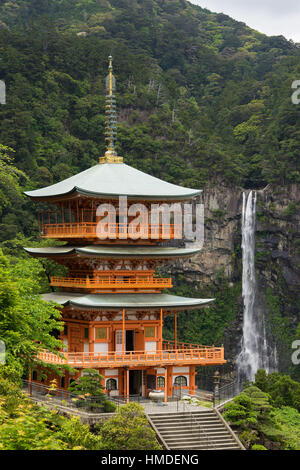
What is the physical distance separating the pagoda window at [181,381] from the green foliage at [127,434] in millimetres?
6137

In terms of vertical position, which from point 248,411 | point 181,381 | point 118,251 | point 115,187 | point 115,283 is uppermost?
point 115,187

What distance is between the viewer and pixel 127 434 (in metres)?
24.0

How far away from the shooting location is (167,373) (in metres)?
30.3

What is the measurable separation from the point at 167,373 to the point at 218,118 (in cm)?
5859

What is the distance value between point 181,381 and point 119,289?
170 inches

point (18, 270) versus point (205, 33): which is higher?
point (205, 33)

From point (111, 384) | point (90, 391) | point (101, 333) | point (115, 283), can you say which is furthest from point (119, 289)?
point (90, 391)

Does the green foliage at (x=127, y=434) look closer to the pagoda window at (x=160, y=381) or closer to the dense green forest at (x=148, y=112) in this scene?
the pagoda window at (x=160, y=381)

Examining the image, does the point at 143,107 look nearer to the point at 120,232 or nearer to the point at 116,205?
the point at 116,205

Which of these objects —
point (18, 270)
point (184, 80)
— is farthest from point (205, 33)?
point (18, 270)

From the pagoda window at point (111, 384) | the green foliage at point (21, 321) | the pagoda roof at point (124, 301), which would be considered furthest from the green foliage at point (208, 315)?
the green foliage at point (21, 321)

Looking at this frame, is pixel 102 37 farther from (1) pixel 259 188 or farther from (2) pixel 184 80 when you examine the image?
(1) pixel 259 188

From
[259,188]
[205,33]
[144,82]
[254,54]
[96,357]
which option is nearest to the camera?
[96,357]

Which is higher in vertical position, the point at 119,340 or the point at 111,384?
the point at 119,340
